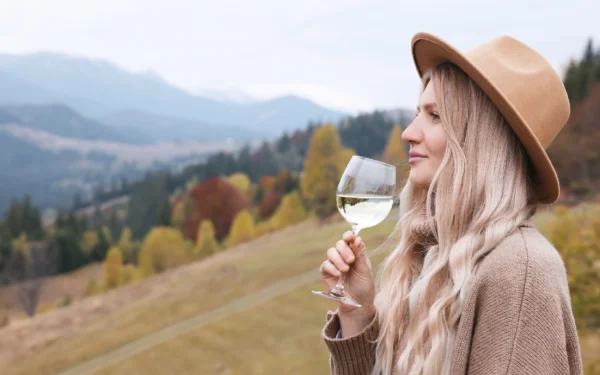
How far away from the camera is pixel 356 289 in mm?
2383

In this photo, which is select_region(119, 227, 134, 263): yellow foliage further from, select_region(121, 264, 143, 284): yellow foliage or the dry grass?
the dry grass

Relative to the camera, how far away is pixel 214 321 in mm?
28266

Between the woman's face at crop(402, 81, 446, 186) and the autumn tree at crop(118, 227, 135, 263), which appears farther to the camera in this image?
the autumn tree at crop(118, 227, 135, 263)

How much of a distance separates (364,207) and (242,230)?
188 feet

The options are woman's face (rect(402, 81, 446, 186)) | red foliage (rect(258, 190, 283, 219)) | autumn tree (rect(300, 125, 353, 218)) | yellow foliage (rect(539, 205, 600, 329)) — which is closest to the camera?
woman's face (rect(402, 81, 446, 186))

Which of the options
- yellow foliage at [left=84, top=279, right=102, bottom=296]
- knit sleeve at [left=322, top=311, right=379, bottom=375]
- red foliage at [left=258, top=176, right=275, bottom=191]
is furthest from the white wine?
red foliage at [left=258, top=176, right=275, bottom=191]

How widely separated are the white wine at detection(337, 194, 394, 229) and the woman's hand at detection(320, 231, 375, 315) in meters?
0.10

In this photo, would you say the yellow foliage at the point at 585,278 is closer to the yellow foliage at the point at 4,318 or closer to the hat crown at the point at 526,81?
the hat crown at the point at 526,81

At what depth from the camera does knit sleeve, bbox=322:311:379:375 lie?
2.34 meters

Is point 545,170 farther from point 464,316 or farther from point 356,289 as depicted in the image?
point 356,289

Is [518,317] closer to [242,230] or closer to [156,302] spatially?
[156,302]

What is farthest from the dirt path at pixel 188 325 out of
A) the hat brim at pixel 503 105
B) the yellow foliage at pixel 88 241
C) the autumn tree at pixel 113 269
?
the yellow foliage at pixel 88 241

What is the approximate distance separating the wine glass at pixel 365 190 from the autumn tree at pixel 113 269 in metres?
61.5

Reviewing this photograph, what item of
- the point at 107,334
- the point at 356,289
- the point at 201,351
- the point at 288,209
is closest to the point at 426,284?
the point at 356,289
